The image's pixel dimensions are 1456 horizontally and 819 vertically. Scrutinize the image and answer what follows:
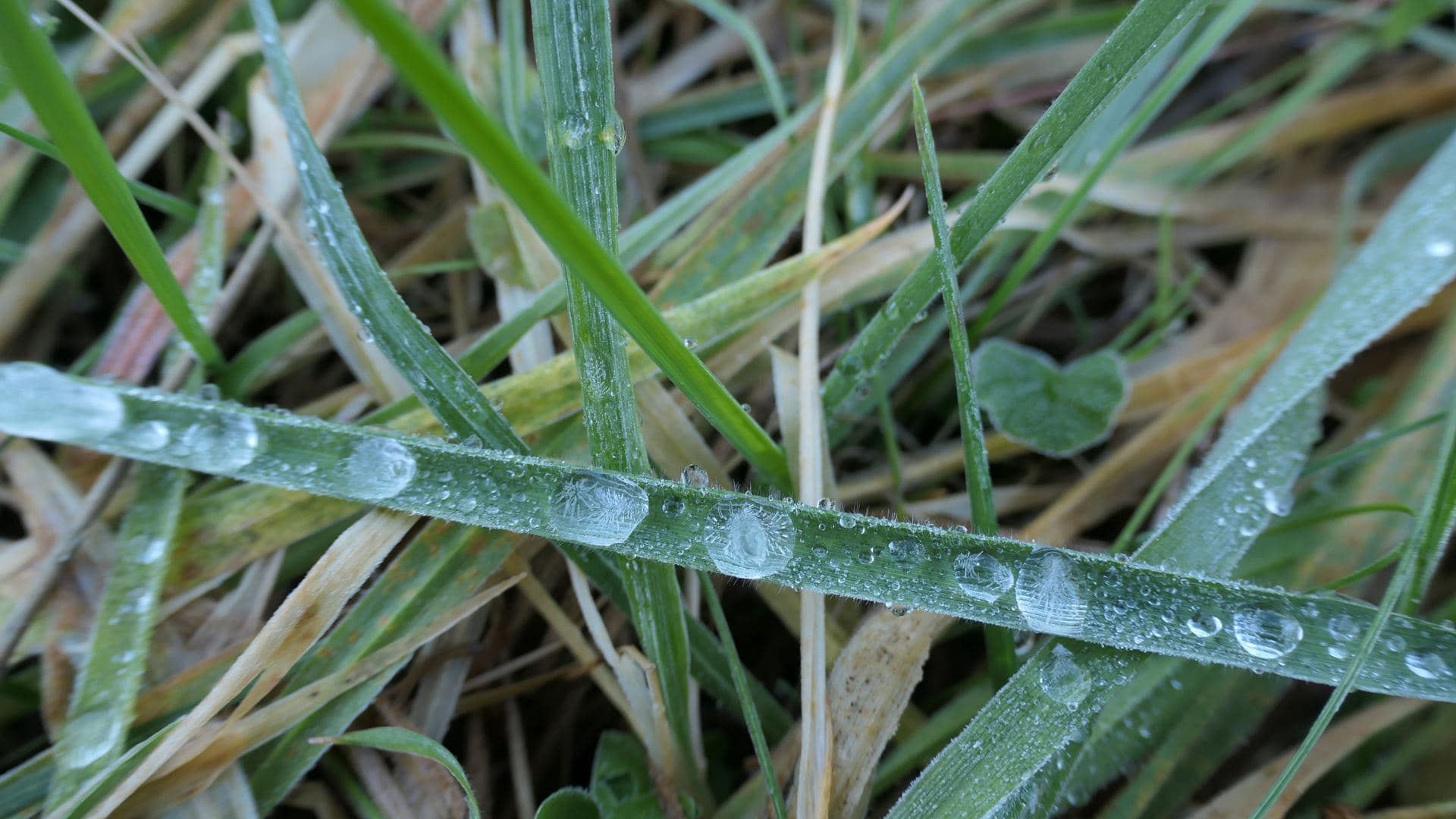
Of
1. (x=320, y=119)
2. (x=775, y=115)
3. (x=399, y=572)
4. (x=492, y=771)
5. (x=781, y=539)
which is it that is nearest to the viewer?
(x=781, y=539)

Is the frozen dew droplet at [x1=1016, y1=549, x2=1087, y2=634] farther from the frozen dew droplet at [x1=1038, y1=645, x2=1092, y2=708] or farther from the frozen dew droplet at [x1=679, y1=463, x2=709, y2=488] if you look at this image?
the frozen dew droplet at [x1=679, y1=463, x2=709, y2=488]

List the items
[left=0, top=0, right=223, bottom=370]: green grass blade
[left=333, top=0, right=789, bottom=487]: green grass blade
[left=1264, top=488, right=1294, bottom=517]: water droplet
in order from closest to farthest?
1. [left=333, top=0, right=789, bottom=487]: green grass blade
2. [left=0, top=0, right=223, bottom=370]: green grass blade
3. [left=1264, top=488, right=1294, bottom=517]: water droplet

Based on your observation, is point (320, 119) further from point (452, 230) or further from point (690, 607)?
point (690, 607)

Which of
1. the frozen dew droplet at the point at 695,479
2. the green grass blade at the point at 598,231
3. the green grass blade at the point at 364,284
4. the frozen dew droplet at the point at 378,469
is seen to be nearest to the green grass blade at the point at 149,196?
the green grass blade at the point at 364,284

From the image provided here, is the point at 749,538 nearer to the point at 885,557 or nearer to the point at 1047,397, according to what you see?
the point at 885,557

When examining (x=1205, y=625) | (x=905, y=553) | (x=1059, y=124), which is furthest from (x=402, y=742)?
(x=1059, y=124)

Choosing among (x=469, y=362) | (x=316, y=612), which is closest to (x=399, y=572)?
(x=316, y=612)

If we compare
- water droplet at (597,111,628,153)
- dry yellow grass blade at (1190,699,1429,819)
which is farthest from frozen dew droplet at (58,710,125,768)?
dry yellow grass blade at (1190,699,1429,819)
